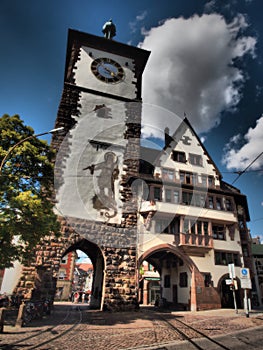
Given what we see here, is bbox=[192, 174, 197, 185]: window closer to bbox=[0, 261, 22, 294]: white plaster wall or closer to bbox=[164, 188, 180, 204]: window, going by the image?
bbox=[164, 188, 180, 204]: window

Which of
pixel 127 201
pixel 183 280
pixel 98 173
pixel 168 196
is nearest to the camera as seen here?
pixel 98 173

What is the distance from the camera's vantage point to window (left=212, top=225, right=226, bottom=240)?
23.4m

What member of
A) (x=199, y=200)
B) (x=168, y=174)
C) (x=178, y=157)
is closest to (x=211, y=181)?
(x=199, y=200)

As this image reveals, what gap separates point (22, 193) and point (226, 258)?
61.9 ft

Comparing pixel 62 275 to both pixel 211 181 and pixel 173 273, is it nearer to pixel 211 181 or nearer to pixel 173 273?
pixel 173 273

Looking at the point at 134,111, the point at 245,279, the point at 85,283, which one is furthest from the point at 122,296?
the point at 85,283

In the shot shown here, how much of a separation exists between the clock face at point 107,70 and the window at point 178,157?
8895 mm

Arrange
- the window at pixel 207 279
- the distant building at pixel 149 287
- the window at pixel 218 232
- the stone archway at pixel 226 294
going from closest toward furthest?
the window at pixel 207 279 → the stone archway at pixel 226 294 → the window at pixel 218 232 → the distant building at pixel 149 287

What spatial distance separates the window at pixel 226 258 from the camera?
73.0 ft

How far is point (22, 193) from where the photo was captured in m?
10.6

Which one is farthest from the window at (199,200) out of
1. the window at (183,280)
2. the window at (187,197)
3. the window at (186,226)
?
the window at (183,280)

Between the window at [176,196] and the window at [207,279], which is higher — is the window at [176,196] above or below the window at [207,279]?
above

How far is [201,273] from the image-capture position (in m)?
21.2

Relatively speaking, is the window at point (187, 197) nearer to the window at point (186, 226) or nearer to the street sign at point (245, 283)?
the window at point (186, 226)
